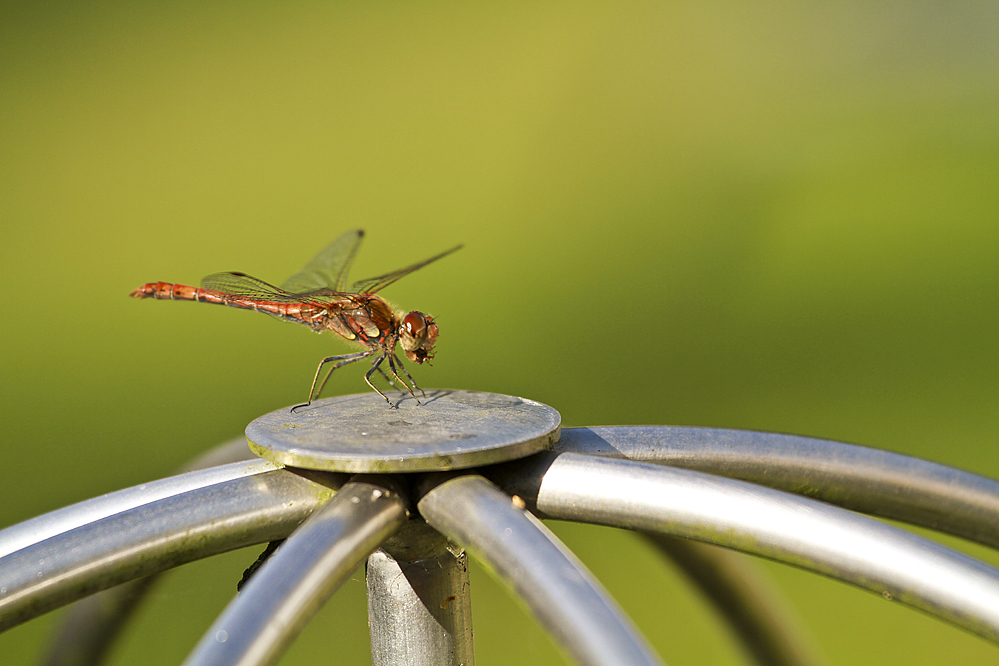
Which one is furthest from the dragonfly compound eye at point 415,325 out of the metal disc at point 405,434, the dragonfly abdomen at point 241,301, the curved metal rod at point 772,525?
the curved metal rod at point 772,525

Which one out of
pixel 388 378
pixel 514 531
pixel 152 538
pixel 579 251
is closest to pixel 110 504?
pixel 152 538

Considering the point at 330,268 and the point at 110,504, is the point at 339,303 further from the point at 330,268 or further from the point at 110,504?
the point at 110,504

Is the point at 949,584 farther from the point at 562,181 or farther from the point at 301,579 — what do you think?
the point at 562,181

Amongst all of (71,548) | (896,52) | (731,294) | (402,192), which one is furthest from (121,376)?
(896,52)

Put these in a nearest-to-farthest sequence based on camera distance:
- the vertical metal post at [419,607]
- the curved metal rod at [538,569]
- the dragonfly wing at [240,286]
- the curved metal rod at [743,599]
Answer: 1. the curved metal rod at [538,569]
2. the vertical metal post at [419,607]
3. the curved metal rod at [743,599]
4. the dragonfly wing at [240,286]

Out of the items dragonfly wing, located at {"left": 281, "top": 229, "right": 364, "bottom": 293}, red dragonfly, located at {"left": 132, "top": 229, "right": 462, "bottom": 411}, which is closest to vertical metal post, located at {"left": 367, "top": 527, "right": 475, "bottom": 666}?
red dragonfly, located at {"left": 132, "top": 229, "right": 462, "bottom": 411}

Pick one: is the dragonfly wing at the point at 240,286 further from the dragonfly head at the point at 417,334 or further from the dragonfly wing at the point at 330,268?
the dragonfly head at the point at 417,334

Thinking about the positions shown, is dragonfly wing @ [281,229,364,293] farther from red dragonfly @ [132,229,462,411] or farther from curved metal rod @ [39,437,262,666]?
curved metal rod @ [39,437,262,666]
